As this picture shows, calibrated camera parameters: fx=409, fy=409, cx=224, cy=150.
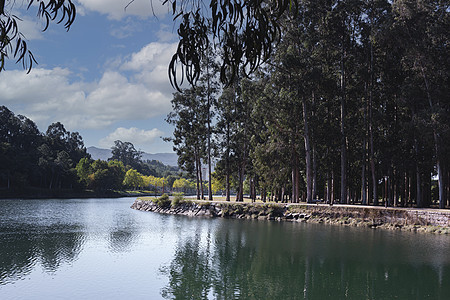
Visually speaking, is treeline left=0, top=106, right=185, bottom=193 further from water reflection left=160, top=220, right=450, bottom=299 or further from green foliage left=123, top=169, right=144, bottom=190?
water reflection left=160, top=220, right=450, bottom=299

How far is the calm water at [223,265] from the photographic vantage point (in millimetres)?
14133

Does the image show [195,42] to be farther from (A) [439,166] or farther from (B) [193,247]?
(A) [439,166]

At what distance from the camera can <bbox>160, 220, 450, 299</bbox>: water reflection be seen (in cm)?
1427

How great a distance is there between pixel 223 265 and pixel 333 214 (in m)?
20.8

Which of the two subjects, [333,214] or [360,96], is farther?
[360,96]

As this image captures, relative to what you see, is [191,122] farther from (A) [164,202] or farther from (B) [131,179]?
(B) [131,179]

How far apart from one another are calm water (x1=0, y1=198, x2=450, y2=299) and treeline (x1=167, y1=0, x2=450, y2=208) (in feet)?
38.3

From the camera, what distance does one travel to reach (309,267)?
18.2 meters

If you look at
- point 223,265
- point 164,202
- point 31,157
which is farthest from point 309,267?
point 31,157

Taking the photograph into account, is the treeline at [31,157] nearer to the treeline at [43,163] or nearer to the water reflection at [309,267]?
the treeline at [43,163]

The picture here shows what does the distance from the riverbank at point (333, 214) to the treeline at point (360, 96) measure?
9.00 ft

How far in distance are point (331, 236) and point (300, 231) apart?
3.40 meters

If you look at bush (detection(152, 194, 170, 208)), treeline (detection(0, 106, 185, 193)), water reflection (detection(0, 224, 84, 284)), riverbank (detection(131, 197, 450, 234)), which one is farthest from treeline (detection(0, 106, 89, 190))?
water reflection (detection(0, 224, 84, 284))

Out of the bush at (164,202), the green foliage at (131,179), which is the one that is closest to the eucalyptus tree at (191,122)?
the bush at (164,202)
